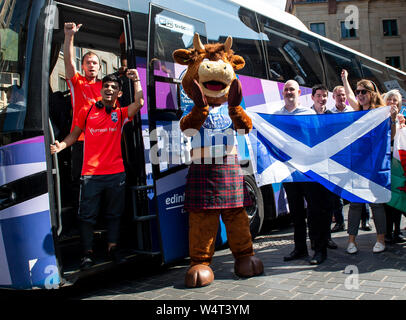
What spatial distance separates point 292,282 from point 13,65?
3433 mm

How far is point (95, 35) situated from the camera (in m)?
5.73

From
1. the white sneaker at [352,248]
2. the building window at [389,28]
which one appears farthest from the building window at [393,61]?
the white sneaker at [352,248]

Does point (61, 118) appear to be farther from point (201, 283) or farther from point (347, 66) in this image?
point (347, 66)

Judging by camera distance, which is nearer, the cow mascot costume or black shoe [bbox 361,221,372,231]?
the cow mascot costume

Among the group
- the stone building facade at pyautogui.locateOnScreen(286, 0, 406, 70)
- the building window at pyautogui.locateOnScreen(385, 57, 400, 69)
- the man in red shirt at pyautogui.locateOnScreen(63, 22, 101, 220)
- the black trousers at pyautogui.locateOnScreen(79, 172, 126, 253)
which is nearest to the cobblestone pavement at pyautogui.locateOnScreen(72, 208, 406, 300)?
the black trousers at pyautogui.locateOnScreen(79, 172, 126, 253)

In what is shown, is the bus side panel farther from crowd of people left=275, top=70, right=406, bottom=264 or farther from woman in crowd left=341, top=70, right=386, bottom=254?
woman in crowd left=341, top=70, right=386, bottom=254

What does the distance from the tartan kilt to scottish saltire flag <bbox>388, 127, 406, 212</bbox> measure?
226 cm

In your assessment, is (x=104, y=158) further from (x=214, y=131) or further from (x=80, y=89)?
(x=214, y=131)

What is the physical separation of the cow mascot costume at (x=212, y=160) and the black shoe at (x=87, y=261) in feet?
3.23

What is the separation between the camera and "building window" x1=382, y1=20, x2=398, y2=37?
35.3 meters

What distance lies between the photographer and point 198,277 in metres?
3.83

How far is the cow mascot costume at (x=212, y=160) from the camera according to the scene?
3.88 metres

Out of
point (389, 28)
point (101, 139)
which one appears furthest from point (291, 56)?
point (389, 28)
